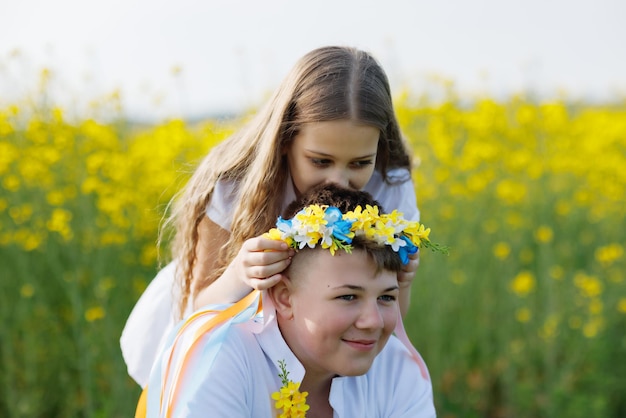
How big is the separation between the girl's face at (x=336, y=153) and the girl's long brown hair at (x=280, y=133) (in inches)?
1.2

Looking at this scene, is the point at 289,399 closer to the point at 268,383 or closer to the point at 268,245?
the point at 268,383

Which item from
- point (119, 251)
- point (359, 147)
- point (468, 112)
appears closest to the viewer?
point (359, 147)

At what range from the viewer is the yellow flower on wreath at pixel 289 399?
6.38 feet

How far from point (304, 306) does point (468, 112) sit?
3710 mm

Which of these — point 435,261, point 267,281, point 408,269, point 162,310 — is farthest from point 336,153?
point 435,261

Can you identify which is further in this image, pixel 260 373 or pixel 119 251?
pixel 119 251

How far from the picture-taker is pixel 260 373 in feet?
6.51

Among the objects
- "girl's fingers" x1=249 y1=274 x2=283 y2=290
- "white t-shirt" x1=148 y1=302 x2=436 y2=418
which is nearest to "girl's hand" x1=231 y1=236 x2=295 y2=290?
"girl's fingers" x1=249 y1=274 x2=283 y2=290

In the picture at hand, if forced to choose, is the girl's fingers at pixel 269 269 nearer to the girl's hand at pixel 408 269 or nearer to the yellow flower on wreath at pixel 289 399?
the yellow flower on wreath at pixel 289 399

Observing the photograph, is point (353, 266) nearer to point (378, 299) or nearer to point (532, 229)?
point (378, 299)

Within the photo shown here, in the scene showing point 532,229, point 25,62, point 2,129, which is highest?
point 25,62

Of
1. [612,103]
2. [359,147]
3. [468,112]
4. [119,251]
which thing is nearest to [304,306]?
[359,147]

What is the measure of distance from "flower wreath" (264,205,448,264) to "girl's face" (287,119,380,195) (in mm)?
357

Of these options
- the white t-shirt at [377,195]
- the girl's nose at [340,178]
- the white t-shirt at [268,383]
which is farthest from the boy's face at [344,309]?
the white t-shirt at [377,195]
